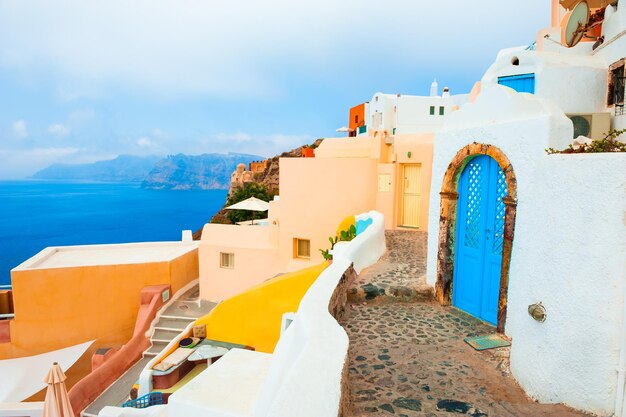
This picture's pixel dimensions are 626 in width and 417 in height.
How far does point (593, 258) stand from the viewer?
3217mm

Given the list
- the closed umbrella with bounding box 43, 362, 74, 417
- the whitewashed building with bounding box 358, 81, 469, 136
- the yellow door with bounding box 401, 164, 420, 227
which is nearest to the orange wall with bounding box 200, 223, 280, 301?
the yellow door with bounding box 401, 164, 420, 227

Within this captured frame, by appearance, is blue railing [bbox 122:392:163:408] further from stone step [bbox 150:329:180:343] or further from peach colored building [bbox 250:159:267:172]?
peach colored building [bbox 250:159:267:172]

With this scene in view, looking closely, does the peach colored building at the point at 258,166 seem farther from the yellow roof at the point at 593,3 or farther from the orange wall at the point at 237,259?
the yellow roof at the point at 593,3

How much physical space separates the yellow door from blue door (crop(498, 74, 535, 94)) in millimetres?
4531

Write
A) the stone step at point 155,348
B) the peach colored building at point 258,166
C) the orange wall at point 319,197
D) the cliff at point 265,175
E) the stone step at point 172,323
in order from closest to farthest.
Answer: the stone step at point 155,348 → the stone step at point 172,323 → the orange wall at point 319,197 → the cliff at point 265,175 → the peach colored building at point 258,166

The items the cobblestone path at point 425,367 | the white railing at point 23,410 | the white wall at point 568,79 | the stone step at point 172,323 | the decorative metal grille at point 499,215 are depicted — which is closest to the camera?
the cobblestone path at point 425,367

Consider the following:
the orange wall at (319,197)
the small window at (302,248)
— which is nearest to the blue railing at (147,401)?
the orange wall at (319,197)

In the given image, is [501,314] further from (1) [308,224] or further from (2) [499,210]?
(1) [308,224]

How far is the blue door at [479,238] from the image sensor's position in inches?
210

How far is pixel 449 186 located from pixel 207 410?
5.12 metres

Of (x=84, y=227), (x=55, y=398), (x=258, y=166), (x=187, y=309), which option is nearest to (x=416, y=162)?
(x=187, y=309)

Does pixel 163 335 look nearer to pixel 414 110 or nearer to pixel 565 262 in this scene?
pixel 565 262

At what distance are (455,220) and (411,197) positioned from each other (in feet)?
25.8

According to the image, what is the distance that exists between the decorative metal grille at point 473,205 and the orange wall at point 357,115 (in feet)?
124
